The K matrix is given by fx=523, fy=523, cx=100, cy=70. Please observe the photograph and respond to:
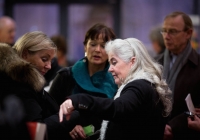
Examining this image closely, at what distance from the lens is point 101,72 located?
488cm

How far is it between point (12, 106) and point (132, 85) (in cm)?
115

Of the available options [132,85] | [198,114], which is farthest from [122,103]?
[198,114]

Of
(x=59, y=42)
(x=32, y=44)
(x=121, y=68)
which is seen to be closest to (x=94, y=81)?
(x=32, y=44)

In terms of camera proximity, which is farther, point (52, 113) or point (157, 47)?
point (157, 47)

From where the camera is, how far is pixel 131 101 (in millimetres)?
3182

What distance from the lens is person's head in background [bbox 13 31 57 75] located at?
3.89m

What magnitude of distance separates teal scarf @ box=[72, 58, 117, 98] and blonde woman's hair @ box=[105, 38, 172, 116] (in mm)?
1067

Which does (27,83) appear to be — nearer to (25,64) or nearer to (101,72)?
(25,64)

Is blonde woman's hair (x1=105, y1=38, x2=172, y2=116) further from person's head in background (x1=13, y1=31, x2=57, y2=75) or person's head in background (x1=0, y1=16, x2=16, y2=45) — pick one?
person's head in background (x1=0, y1=16, x2=16, y2=45)

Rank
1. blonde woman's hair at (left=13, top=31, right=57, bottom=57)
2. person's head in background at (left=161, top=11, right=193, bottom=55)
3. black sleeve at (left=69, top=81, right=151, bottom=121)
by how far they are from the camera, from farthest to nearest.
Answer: person's head in background at (left=161, top=11, right=193, bottom=55)
blonde woman's hair at (left=13, top=31, right=57, bottom=57)
black sleeve at (left=69, top=81, right=151, bottom=121)

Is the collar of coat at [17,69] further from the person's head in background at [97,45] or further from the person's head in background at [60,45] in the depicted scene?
the person's head in background at [60,45]

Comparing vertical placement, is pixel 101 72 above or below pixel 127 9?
above

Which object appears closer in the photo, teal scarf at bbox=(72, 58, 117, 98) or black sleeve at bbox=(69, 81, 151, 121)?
black sleeve at bbox=(69, 81, 151, 121)

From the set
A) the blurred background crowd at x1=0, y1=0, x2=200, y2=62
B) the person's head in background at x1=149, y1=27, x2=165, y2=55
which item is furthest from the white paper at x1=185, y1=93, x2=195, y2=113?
the blurred background crowd at x1=0, y1=0, x2=200, y2=62
